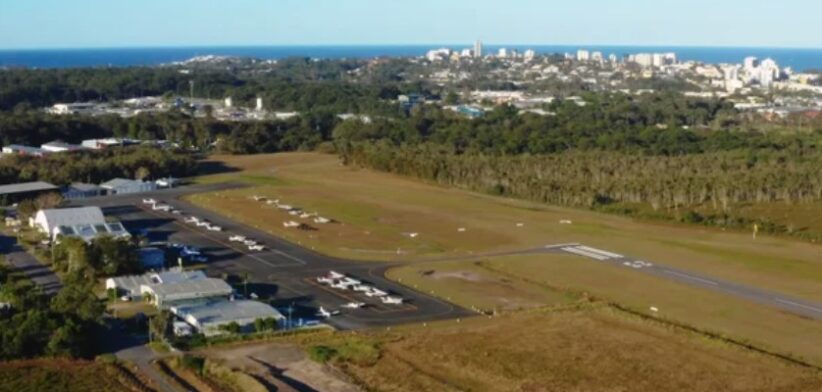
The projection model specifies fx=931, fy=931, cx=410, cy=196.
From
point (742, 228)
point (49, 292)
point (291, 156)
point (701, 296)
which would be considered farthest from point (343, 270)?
point (291, 156)

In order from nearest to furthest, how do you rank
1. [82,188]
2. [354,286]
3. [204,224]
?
1. [354,286]
2. [204,224]
3. [82,188]

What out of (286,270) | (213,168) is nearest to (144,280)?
(286,270)

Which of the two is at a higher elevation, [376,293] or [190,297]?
[190,297]

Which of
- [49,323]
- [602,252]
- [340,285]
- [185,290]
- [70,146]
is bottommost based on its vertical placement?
[602,252]

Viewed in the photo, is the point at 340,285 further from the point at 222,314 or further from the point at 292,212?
the point at 292,212

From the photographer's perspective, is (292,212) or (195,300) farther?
A: (292,212)

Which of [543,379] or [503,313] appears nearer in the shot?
[543,379]

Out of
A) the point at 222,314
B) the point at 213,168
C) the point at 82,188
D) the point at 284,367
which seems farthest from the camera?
the point at 213,168

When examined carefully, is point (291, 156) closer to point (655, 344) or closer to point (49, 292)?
point (49, 292)
